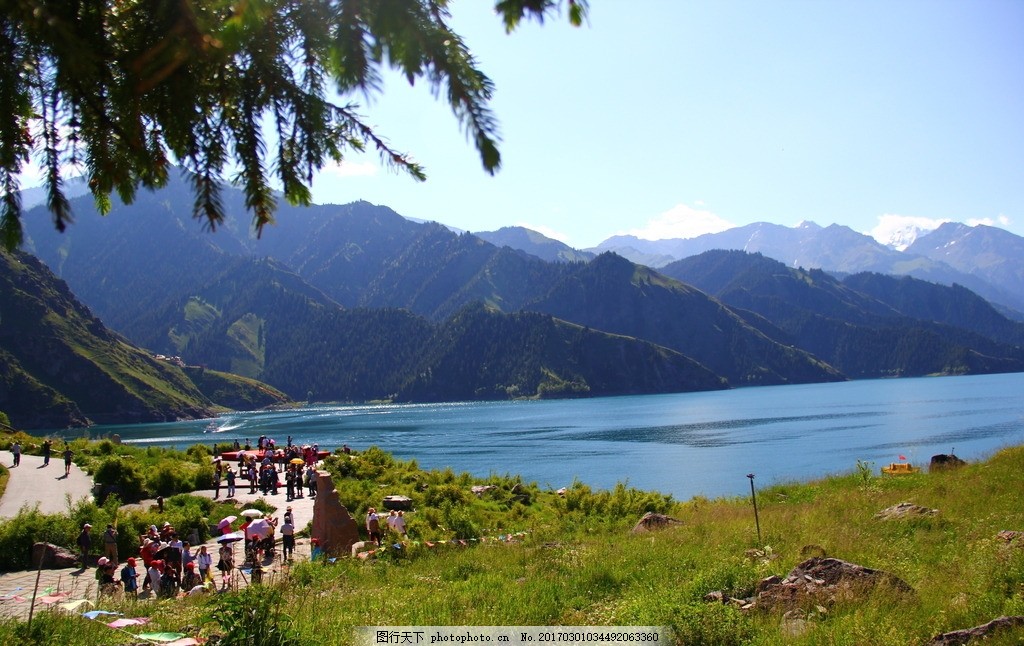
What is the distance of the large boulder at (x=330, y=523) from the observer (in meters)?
19.1

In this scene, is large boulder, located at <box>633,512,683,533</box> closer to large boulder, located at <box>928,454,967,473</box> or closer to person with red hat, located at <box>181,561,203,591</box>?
person with red hat, located at <box>181,561,203,591</box>

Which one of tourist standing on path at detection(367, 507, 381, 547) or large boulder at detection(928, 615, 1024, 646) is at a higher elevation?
large boulder at detection(928, 615, 1024, 646)

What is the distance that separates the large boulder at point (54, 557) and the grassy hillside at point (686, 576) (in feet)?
27.0

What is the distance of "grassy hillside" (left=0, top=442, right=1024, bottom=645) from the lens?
820 centimetres

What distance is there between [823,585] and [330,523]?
13.7 meters

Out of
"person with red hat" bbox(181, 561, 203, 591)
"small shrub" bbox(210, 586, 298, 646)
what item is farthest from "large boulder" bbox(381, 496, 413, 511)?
"small shrub" bbox(210, 586, 298, 646)

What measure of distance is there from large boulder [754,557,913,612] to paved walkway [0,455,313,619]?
8.08 meters

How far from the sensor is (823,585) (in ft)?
31.5

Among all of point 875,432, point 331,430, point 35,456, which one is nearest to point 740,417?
point 875,432

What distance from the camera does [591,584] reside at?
1165cm

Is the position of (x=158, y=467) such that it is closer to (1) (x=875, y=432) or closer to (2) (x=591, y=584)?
(2) (x=591, y=584)

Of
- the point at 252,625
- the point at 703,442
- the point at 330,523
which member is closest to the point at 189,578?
the point at 330,523

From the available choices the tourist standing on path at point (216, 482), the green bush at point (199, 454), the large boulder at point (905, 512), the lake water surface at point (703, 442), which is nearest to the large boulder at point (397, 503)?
the tourist standing on path at point (216, 482)

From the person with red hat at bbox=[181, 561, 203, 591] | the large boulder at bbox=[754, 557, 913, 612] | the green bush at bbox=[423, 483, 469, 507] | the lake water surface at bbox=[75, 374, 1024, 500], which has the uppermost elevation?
the large boulder at bbox=[754, 557, 913, 612]
